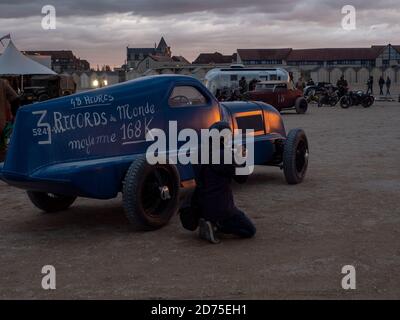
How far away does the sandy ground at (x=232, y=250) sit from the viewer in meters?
4.37

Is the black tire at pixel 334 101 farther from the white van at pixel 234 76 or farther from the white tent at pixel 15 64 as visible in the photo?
the white tent at pixel 15 64

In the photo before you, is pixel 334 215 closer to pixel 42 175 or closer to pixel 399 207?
pixel 399 207

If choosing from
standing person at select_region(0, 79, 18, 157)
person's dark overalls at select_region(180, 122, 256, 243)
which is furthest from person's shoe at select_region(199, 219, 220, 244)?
standing person at select_region(0, 79, 18, 157)

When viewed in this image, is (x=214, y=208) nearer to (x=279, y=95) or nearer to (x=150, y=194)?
(x=150, y=194)

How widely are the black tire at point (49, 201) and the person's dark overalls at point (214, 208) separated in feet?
6.86

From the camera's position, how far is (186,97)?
7184mm

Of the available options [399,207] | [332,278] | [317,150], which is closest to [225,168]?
[332,278]

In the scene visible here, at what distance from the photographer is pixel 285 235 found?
5832mm

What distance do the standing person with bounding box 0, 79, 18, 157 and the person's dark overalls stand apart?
15.9 feet

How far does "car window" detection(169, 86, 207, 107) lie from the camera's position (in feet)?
22.8

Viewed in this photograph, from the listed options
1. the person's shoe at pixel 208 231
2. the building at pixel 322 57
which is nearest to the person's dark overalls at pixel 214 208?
the person's shoe at pixel 208 231
